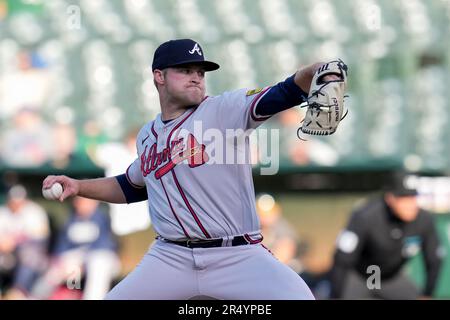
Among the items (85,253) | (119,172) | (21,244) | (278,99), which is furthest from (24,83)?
(278,99)

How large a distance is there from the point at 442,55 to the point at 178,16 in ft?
9.77

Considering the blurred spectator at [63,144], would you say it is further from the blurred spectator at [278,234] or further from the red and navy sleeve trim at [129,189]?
the red and navy sleeve trim at [129,189]

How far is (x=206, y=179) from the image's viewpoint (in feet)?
14.4

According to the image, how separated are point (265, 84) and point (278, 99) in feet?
22.1

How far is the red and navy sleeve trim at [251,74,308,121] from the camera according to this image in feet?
13.2

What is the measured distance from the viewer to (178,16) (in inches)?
440

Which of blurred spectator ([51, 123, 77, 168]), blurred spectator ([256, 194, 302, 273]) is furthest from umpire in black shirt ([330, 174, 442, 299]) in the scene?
blurred spectator ([51, 123, 77, 168])

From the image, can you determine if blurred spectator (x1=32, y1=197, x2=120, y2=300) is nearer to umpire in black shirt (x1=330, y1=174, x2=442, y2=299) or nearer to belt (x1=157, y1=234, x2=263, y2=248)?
umpire in black shirt (x1=330, y1=174, x2=442, y2=299)

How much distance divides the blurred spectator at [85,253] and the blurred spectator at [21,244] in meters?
0.16

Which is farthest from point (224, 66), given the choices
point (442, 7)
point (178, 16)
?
point (442, 7)

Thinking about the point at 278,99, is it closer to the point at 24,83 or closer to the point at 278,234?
the point at 278,234

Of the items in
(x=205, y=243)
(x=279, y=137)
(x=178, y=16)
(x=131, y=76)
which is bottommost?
(x=205, y=243)

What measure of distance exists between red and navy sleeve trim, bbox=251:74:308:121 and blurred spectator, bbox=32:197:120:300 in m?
5.40
